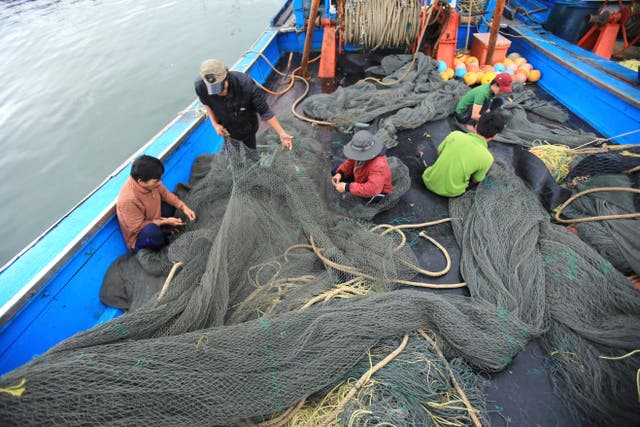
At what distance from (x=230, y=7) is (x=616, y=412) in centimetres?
1835

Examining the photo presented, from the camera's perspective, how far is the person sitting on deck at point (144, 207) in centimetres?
262

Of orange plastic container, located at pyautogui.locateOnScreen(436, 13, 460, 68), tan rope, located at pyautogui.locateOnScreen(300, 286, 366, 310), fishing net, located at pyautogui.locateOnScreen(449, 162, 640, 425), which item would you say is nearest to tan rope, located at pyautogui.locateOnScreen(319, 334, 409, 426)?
tan rope, located at pyautogui.locateOnScreen(300, 286, 366, 310)

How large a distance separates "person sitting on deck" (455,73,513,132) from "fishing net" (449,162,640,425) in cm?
179

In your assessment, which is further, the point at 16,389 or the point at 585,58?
the point at 585,58

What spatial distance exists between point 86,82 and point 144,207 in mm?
8855

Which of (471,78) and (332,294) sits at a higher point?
(471,78)

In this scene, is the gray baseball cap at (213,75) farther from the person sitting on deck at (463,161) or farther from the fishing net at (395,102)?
the person sitting on deck at (463,161)

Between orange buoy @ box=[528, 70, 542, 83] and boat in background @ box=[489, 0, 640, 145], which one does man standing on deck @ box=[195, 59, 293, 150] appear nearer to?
boat in background @ box=[489, 0, 640, 145]

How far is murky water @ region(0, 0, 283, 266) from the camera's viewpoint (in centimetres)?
591

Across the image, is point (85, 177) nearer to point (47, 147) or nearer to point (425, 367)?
point (47, 147)

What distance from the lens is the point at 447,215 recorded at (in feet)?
11.3

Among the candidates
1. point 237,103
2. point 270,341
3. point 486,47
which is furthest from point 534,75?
point 270,341

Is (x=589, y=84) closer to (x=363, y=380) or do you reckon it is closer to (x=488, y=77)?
(x=488, y=77)

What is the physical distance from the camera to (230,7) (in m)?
14.7
